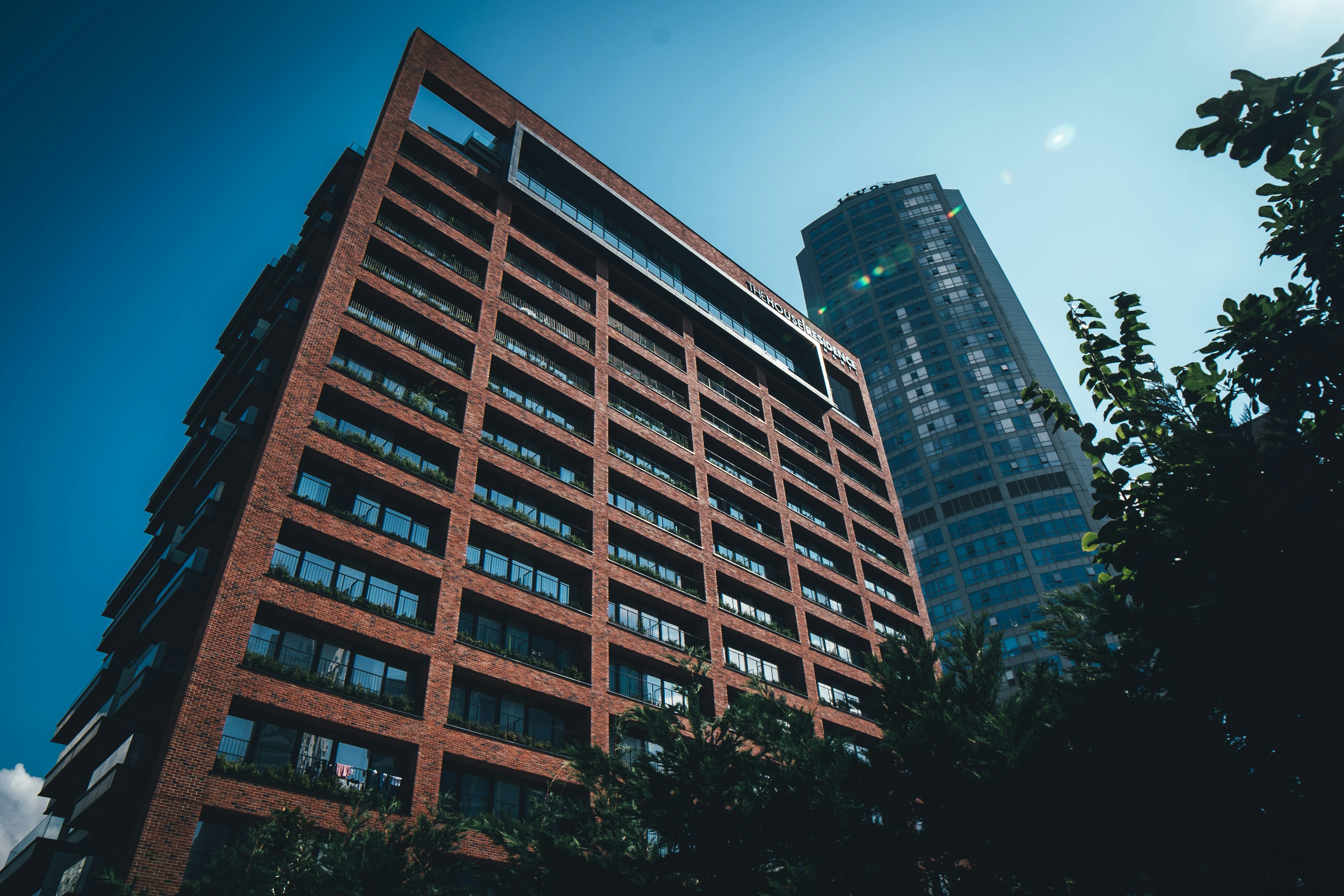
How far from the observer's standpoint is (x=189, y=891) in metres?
15.9

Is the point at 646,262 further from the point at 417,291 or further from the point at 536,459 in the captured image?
the point at 536,459

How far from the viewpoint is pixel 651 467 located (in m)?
35.0

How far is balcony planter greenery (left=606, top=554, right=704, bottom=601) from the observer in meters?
29.9

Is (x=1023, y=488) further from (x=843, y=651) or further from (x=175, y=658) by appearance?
(x=175, y=658)

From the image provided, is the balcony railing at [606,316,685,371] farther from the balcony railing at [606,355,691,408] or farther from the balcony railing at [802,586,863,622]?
the balcony railing at [802,586,863,622]

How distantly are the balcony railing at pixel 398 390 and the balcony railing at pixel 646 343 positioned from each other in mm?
11678

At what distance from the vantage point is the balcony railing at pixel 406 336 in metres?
27.8

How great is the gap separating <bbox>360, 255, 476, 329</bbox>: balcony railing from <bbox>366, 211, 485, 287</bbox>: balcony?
30cm

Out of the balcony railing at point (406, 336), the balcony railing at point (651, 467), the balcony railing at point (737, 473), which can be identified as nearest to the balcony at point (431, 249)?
A: the balcony railing at point (406, 336)

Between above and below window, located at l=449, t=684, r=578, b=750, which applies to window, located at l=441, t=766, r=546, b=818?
below

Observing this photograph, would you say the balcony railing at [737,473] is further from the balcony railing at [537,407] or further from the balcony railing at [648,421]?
the balcony railing at [537,407]

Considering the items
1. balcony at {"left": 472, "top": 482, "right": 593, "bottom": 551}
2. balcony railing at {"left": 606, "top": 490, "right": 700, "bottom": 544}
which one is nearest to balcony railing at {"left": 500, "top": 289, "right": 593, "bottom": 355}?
balcony railing at {"left": 606, "top": 490, "right": 700, "bottom": 544}

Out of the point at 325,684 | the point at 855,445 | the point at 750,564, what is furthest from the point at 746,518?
the point at 325,684

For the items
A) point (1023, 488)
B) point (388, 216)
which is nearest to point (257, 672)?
point (388, 216)
